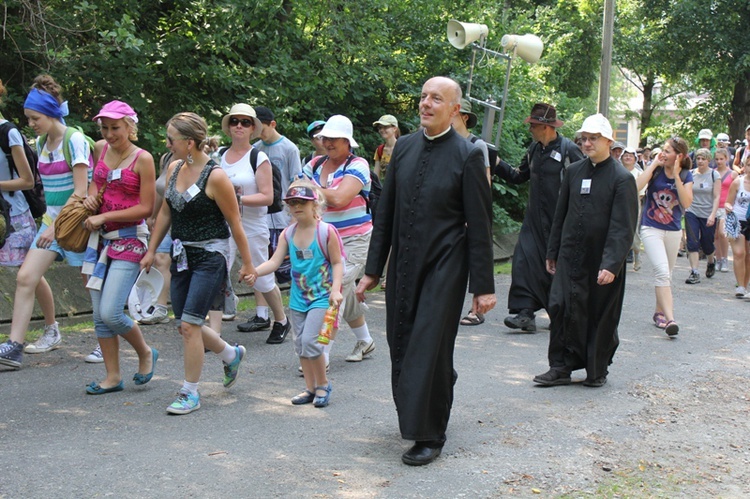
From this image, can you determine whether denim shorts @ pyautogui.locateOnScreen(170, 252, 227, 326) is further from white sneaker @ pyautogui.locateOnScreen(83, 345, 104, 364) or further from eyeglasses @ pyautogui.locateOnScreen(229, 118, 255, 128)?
eyeglasses @ pyautogui.locateOnScreen(229, 118, 255, 128)

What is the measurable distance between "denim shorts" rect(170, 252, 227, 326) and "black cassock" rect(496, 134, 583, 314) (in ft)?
12.7

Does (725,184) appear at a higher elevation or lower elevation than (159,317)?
higher

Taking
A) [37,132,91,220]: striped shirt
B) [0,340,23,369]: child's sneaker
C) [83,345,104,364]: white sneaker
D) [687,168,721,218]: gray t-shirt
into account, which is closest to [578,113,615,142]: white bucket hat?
[37,132,91,220]: striped shirt

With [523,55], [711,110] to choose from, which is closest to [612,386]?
[523,55]

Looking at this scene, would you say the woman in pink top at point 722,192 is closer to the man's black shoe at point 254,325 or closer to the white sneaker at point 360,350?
the man's black shoe at point 254,325

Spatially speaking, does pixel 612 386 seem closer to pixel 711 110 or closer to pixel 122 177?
pixel 122 177

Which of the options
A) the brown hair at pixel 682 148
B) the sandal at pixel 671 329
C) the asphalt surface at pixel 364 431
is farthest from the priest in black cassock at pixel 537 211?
the brown hair at pixel 682 148

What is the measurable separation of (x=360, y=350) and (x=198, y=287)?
2.10m

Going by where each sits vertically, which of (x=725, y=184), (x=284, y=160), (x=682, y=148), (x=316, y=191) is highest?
(x=682, y=148)

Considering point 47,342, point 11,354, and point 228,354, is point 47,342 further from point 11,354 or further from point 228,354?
point 228,354

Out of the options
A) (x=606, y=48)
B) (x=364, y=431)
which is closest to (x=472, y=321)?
(x=364, y=431)

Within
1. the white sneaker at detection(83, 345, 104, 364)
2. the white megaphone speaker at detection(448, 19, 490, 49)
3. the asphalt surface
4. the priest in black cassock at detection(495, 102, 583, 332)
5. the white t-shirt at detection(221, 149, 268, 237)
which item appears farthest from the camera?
the white megaphone speaker at detection(448, 19, 490, 49)

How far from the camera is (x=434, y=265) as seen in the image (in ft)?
17.6

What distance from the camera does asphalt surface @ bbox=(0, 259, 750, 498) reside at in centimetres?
492
